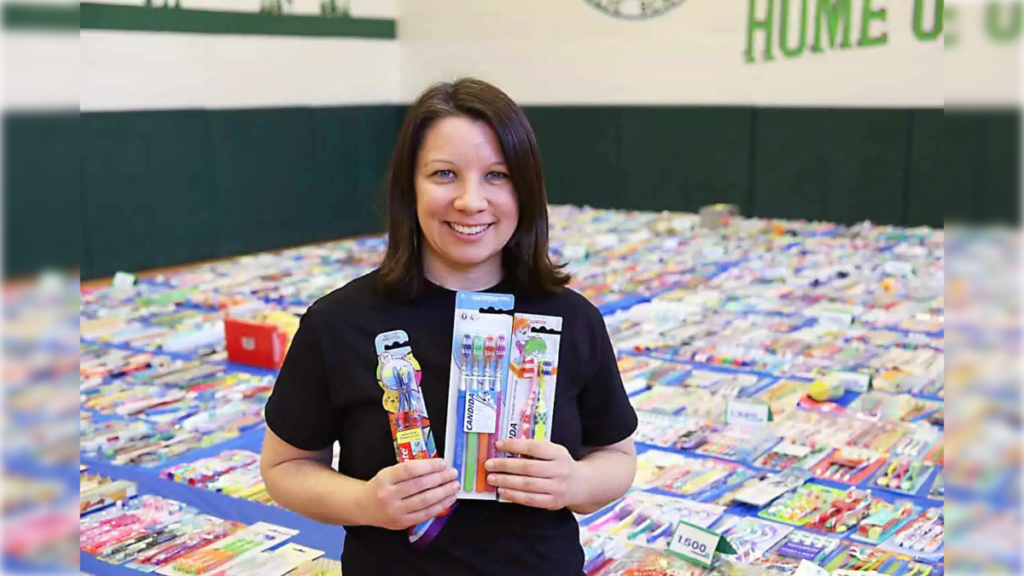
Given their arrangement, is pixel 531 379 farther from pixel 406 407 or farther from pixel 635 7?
pixel 635 7

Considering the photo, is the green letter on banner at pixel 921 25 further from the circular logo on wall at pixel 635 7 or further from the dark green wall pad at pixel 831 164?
the circular logo on wall at pixel 635 7

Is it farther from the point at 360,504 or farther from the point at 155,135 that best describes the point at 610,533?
the point at 155,135

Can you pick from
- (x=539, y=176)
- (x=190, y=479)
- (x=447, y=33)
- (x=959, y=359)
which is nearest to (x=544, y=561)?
(x=539, y=176)

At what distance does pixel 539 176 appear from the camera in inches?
61.7

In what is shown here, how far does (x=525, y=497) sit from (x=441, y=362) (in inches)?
9.0

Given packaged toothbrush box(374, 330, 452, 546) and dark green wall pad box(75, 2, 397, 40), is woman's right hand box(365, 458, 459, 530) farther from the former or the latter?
dark green wall pad box(75, 2, 397, 40)

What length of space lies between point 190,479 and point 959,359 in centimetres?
305

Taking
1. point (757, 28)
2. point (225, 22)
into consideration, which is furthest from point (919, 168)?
point (225, 22)

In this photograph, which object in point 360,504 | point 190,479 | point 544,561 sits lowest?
point 190,479

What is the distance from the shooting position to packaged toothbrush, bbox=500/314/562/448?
4.77 feet

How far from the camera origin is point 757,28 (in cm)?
892

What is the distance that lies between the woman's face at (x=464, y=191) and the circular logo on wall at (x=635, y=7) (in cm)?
824

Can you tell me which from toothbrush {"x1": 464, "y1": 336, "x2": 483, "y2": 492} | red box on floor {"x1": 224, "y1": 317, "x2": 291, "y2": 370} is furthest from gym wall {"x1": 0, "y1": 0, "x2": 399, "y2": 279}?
toothbrush {"x1": 464, "y1": 336, "x2": 483, "y2": 492}

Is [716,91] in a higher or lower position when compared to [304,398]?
higher
